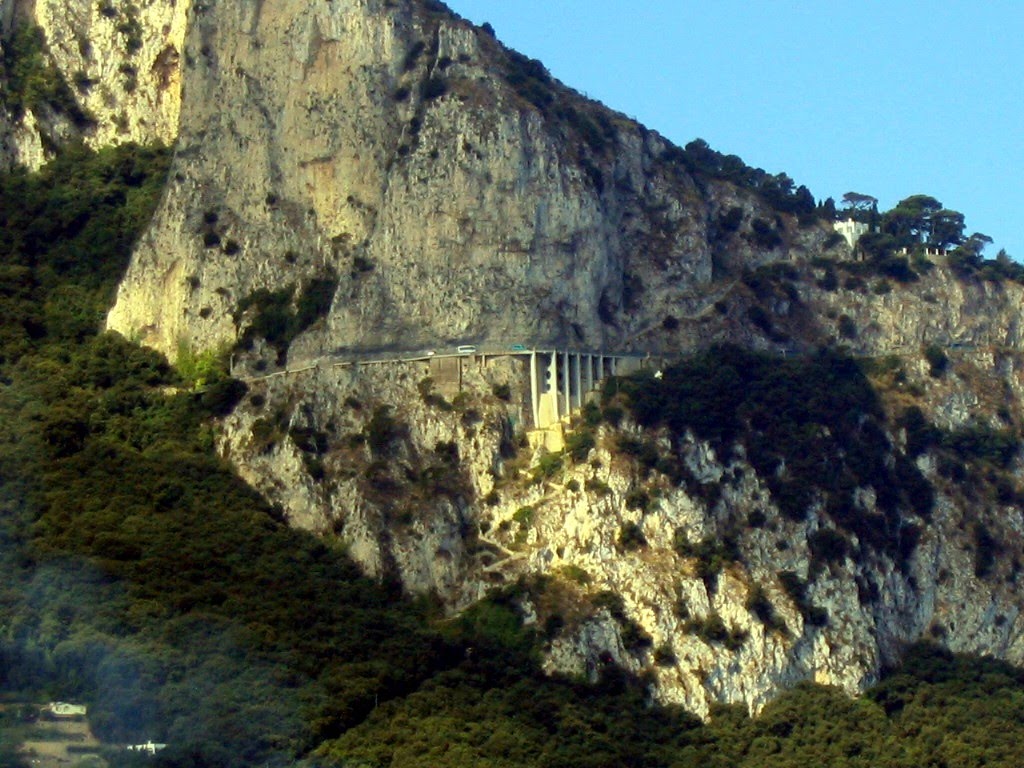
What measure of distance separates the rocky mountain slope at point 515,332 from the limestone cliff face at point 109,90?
0.14 meters

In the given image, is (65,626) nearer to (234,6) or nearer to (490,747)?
(490,747)

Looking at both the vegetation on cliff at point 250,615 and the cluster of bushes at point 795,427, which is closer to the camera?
the vegetation on cliff at point 250,615

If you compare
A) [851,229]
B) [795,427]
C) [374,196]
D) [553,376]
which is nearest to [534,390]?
[553,376]

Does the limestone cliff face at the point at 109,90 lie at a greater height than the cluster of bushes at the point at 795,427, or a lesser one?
greater

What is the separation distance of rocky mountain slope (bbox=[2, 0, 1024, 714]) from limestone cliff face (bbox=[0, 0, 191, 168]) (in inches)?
5.5

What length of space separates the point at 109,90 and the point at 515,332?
24157mm

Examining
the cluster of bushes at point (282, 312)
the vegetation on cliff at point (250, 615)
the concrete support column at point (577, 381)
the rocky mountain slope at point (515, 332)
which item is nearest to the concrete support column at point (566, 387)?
the concrete support column at point (577, 381)

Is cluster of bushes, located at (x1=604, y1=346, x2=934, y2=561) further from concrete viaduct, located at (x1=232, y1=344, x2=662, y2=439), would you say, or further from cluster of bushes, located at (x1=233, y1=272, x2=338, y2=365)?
cluster of bushes, located at (x1=233, y1=272, x2=338, y2=365)

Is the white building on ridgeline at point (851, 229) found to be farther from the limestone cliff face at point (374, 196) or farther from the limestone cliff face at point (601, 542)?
the limestone cliff face at point (601, 542)

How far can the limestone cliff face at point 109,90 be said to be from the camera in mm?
147625

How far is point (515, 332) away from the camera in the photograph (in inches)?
5379

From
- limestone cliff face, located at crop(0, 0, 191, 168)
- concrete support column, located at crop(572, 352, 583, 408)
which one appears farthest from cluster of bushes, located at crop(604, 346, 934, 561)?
limestone cliff face, located at crop(0, 0, 191, 168)

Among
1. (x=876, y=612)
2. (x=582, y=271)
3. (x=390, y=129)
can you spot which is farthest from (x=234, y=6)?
(x=876, y=612)

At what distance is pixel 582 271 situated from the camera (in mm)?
139625
